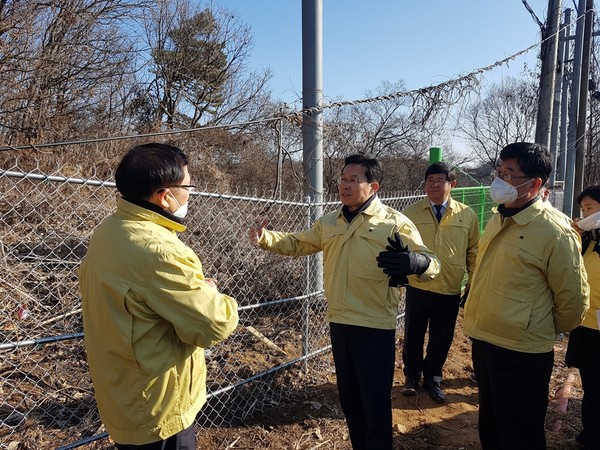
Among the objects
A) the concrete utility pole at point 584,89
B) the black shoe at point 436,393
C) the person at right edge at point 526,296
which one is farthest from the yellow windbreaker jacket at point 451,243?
the concrete utility pole at point 584,89

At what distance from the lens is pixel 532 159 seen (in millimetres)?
2404

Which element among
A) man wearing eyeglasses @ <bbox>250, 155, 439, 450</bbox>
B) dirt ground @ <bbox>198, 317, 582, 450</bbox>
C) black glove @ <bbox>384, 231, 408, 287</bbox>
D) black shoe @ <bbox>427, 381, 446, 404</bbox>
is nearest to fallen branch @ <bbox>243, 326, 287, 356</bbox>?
dirt ground @ <bbox>198, 317, 582, 450</bbox>

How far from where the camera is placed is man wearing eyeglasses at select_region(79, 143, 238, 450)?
154 centimetres

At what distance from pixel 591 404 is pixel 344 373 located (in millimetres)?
1916

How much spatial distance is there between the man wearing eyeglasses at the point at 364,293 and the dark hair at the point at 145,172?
47.1 inches

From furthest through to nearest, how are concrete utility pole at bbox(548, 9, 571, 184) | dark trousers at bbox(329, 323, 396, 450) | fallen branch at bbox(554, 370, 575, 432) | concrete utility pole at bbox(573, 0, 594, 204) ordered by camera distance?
concrete utility pole at bbox(573, 0, 594, 204) < concrete utility pole at bbox(548, 9, 571, 184) < fallen branch at bbox(554, 370, 575, 432) < dark trousers at bbox(329, 323, 396, 450)

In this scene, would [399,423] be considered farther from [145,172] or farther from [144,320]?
[145,172]

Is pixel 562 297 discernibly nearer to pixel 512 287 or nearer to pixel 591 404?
pixel 512 287

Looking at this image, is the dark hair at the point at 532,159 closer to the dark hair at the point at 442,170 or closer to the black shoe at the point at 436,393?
the dark hair at the point at 442,170

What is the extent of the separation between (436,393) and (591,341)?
140cm

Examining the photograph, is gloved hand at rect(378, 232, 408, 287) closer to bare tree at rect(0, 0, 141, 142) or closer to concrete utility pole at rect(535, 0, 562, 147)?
concrete utility pole at rect(535, 0, 562, 147)

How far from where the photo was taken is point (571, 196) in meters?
10.6

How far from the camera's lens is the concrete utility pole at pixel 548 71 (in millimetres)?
6363

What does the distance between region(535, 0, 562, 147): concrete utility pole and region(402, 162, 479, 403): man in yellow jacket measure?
11.4ft
